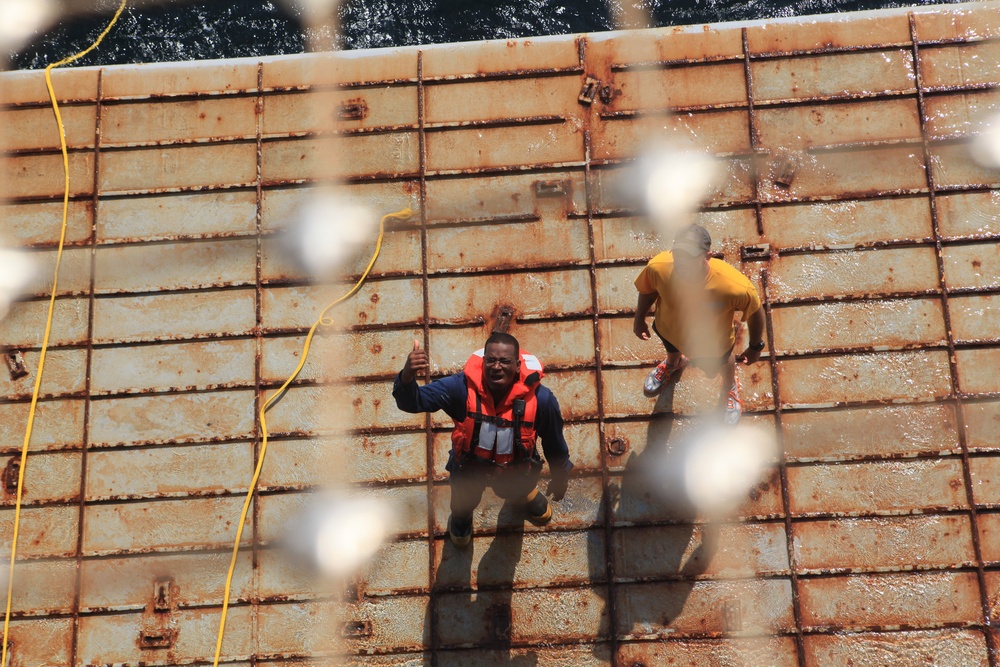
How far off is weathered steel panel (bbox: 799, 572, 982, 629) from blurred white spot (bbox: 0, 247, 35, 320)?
23.3 feet

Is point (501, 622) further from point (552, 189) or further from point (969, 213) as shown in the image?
A: point (969, 213)

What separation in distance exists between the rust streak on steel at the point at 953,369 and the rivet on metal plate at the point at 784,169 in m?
1.13

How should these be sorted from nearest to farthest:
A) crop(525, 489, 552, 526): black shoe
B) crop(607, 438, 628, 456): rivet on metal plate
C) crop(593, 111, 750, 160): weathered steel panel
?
crop(525, 489, 552, 526): black shoe → crop(607, 438, 628, 456): rivet on metal plate → crop(593, 111, 750, 160): weathered steel panel

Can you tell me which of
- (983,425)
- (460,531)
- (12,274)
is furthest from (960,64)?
(12,274)

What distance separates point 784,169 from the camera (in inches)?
271

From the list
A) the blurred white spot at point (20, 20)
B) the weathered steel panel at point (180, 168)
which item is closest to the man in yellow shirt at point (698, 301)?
the weathered steel panel at point (180, 168)

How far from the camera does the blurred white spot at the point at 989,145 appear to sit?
682 cm

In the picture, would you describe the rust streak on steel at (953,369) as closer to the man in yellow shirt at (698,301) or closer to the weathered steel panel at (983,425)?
the weathered steel panel at (983,425)

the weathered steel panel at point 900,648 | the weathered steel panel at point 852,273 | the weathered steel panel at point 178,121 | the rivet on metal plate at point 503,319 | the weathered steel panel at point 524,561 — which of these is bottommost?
the weathered steel panel at point 900,648

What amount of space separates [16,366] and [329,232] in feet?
9.56

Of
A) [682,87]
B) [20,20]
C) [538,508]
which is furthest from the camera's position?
[20,20]

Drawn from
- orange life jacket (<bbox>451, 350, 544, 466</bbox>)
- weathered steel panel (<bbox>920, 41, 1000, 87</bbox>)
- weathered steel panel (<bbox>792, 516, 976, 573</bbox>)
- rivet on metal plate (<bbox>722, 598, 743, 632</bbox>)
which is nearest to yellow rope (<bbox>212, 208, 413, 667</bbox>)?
orange life jacket (<bbox>451, 350, 544, 466</bbox>)

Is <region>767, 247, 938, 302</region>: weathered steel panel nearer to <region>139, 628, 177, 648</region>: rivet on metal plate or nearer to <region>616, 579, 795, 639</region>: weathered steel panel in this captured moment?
<region>616, 579, 795, 639</region>: weathered steel panel

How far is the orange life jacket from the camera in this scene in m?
4.71
